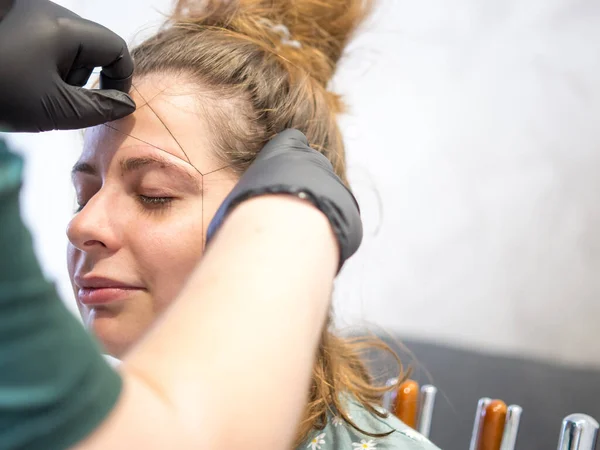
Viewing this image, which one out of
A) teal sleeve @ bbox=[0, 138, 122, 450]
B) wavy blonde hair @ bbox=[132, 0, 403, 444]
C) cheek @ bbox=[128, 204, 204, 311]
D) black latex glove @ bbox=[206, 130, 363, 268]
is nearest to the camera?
teal sleeve @ bbox=[0, 138, 122, 450]

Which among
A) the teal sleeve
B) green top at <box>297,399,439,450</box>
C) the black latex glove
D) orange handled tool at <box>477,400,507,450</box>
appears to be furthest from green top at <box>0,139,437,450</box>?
orange handled tool at <box>477,400,507,450</box>

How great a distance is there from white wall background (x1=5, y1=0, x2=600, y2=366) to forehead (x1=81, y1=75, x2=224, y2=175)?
678 millimetres

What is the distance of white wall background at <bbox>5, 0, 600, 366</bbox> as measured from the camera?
146cm

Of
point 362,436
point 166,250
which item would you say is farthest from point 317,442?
point 166,250

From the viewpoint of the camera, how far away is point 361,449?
858 mm

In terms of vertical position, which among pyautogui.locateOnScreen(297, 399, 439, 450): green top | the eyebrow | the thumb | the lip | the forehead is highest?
the thumb

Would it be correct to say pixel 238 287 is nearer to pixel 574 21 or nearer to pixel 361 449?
pixel 361 449

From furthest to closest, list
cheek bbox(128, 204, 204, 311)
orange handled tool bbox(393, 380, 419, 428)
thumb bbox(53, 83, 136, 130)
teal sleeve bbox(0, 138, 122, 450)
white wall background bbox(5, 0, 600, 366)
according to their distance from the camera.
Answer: white wall background bbox(5, 0, 600, 366) < orange handled tool bbox(393, 380, 419, 428) < cheek bbox(128, 204, 204, 311) < thumb bbox(53, 83, 136, 130) < teal sleeve bbox(0, 138, 122, 450)

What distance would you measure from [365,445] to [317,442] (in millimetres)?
61

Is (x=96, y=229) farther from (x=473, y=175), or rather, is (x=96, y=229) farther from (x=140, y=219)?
(x=473, y=175)

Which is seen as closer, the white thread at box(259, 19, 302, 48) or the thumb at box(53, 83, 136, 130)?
the thumb at box(53, 83, 136, 130)

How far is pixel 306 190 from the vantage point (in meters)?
0.48

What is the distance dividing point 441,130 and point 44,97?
108 centimetres

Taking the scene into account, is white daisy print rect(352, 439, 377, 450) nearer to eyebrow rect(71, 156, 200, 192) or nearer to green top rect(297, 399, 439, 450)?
green top rect(297, 399, 439, 450)
